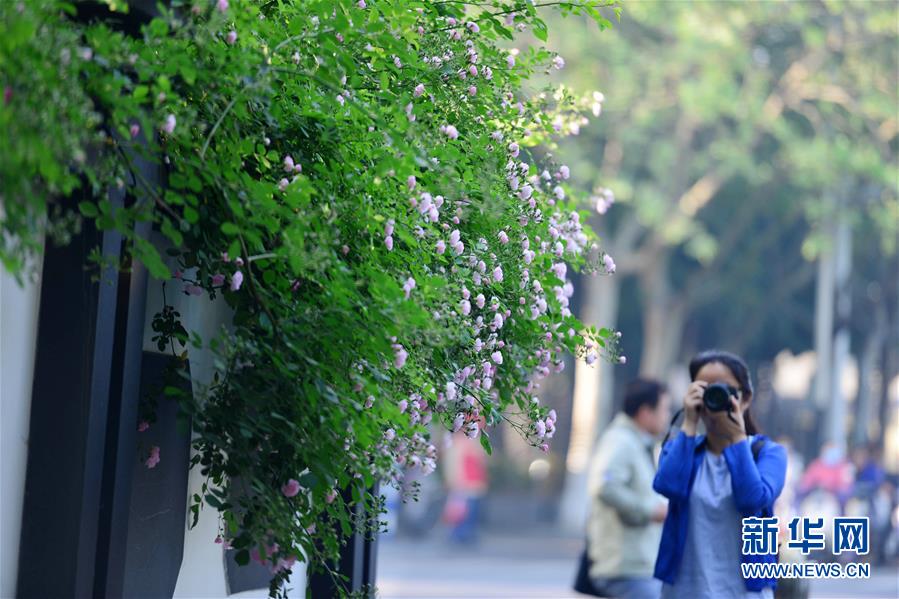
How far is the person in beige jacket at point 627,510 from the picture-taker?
20.8ft

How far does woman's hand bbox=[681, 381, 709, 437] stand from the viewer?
4.85 m

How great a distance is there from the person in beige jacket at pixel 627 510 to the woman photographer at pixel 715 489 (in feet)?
5.00

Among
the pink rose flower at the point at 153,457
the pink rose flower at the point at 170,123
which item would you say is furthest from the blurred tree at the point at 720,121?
the pink rose flower at the point at 170,123

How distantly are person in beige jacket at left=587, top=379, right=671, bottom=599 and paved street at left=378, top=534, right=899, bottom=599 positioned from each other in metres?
6.31

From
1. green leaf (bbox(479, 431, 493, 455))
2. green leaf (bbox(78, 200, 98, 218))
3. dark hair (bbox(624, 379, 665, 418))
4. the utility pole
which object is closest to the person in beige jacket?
dark hair (bbox(624, 379, 665, 418))

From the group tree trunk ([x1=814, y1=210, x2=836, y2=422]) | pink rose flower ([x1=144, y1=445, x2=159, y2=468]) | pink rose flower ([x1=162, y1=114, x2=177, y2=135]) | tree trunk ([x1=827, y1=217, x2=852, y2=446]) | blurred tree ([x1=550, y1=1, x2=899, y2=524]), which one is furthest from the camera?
tree trunk ([x1=814, y1=210, x2=836, y2=422])

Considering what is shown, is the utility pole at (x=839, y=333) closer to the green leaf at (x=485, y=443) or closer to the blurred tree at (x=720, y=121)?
the blurred tree at (x=720, y=121)

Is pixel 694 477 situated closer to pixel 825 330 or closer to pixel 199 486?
pixel 199 486

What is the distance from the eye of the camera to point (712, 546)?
4691mm

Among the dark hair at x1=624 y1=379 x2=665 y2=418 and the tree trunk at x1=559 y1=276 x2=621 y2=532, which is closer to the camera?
the dark hair at x1=624 y1=379 x2=665 y2=418

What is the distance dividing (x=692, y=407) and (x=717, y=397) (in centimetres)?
12

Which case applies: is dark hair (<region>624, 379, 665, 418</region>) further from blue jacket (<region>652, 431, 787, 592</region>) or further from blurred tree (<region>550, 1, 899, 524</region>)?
blurred tree (<region>550, 1, 899, 524</region>)

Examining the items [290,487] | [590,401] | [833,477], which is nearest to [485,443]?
[290,487]

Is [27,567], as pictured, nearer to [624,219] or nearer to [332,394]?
[332,394]
